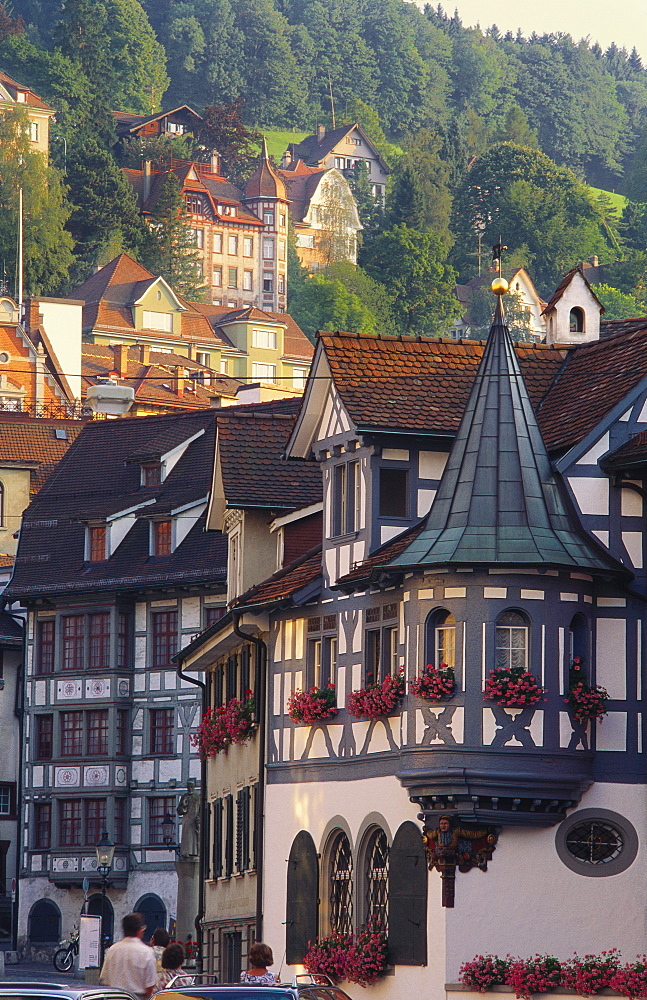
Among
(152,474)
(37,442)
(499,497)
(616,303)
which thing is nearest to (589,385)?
(499,497)

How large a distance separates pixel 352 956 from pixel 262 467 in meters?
10.5

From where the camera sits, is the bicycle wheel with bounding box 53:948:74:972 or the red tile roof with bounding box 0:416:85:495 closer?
the bicycle wheel with bounding box 53:948:74:972

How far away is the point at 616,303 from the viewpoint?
546 ft

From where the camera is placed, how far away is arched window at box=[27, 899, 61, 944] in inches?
2459

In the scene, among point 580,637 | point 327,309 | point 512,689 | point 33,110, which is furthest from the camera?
point 327,309

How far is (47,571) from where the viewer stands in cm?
6253

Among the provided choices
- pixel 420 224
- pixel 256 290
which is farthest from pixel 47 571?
pixel 420 224

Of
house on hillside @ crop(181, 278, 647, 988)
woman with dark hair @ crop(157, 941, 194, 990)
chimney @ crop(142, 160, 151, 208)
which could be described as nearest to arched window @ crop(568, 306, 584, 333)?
house on hillside @ crop(181, 278, 647, 988)

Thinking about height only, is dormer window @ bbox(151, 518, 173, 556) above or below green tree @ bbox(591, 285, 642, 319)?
below

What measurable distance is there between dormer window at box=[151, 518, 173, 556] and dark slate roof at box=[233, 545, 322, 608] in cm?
2059

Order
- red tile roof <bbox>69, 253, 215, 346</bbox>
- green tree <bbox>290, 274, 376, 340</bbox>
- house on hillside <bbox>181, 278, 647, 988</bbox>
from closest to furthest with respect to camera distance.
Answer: house on hillside <bbox>181, 278, 647, 988</bbox> → red tile roof <bbox>69, 253, 215, 346</bbox> → green tree <bbox>290, 274, 376, 340</bbox>

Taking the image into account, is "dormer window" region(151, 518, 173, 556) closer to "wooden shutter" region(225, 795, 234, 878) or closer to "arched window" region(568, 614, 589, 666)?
"wooden shutter" region(225, 795, 234, 878)

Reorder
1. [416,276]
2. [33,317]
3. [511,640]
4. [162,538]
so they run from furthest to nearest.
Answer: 1. [416,276]
2. [33,317]
3. [162,538]
4. [511,640]

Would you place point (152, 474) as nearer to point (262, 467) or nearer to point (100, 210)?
point (262, 467)
